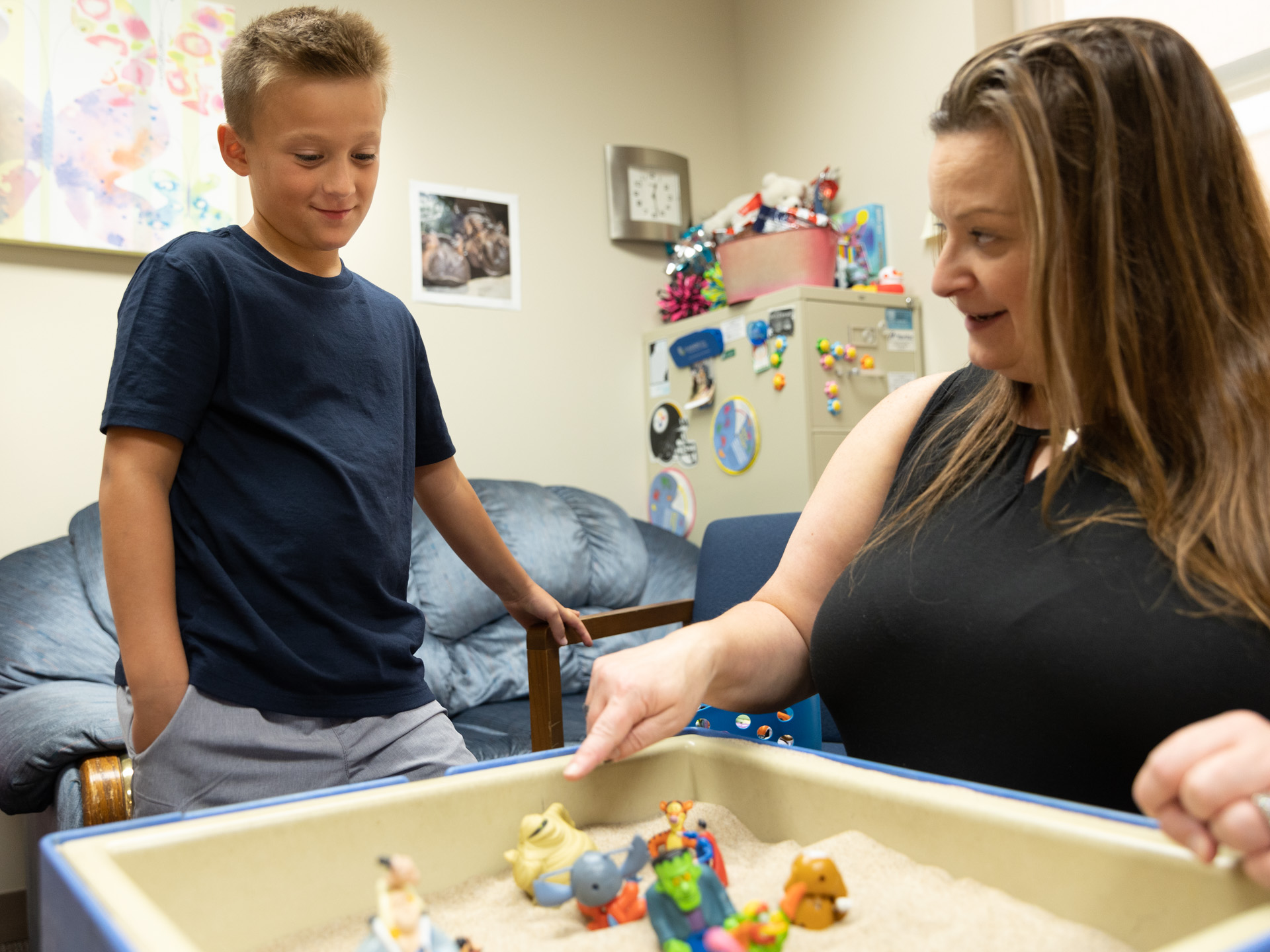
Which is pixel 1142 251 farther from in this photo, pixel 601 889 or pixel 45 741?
pixel 45 741

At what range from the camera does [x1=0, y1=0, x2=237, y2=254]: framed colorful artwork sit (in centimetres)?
218

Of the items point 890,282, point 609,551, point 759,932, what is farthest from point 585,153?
point 759,932

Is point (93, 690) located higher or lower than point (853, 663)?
lower

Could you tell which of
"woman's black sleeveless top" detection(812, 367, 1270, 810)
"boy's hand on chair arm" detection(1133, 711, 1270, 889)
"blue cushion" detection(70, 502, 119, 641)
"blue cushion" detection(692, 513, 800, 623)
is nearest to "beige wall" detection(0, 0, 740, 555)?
"blue cushion" detection(70, 502, 119, 641)

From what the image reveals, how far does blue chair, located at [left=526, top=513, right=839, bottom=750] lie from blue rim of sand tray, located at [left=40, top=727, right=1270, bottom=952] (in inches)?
28.6

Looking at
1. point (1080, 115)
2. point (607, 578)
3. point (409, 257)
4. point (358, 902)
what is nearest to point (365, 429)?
point (358, 902)

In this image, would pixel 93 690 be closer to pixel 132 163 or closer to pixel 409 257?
pixel 132 163

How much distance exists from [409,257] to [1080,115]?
2.25 metres

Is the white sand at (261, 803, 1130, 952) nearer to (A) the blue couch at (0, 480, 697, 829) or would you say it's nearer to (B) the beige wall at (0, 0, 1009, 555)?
(A) the blue couch at (0, 480, 697, 829)

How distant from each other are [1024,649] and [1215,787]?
26 centimetres

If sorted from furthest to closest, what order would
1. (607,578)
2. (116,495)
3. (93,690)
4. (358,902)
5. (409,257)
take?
(409,257) → (607,578) → (93,690) → (116,495) → (358,902)

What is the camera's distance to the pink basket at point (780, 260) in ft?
8.50

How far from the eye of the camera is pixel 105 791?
1393 mm

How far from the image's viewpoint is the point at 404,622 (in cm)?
108
